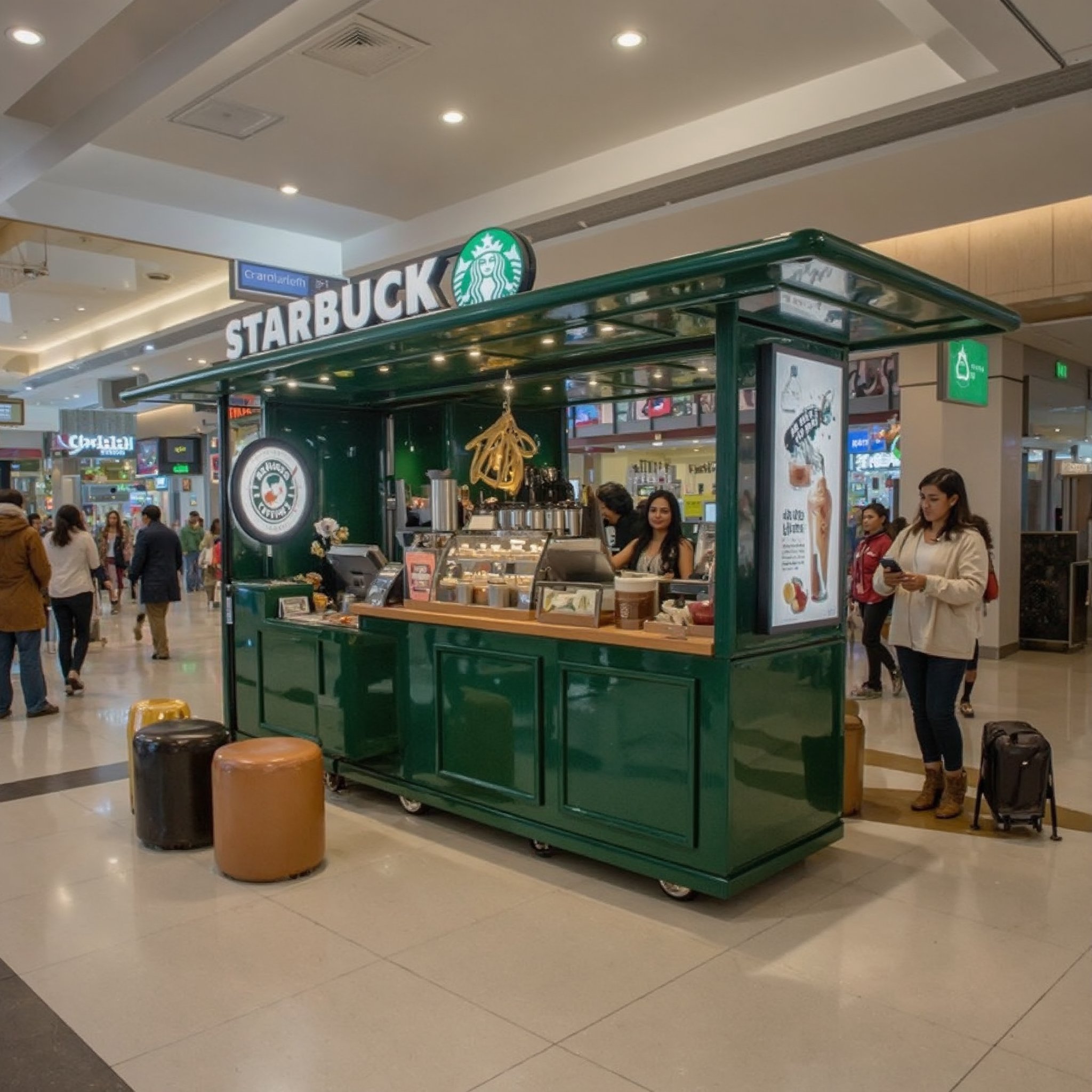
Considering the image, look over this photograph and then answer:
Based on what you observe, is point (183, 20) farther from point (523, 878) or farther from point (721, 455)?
point (523, 878)

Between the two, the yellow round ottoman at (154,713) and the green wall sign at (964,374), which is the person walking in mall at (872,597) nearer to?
the green wall sign at (964,374)

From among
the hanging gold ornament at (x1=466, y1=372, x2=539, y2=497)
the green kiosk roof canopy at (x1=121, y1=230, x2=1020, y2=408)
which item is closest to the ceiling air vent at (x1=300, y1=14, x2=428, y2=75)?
the green kiosk roof canopy at (x1=121, y1=230, x2=1020, y2=408)

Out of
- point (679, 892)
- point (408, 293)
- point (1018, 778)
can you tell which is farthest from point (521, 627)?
point (1018, 778)

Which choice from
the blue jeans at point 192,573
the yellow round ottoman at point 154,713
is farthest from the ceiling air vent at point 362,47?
the blue jeans at point 192,573

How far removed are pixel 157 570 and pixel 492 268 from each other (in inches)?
269

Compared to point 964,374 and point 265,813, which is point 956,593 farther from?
point 964,374

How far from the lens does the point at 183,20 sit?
5.05 meters

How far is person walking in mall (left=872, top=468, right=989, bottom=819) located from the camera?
14.8ft

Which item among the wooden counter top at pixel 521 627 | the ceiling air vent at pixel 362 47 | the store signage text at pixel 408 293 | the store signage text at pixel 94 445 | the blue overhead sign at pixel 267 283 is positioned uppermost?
the ceiling air vent at pixel 362 47

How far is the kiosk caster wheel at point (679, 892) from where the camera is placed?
150 inches

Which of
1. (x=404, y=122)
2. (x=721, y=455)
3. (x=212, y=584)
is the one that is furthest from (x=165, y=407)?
(x=721, y=455)

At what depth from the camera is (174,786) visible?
4.39 meters

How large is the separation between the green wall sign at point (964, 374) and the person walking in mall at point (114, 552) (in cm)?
1140

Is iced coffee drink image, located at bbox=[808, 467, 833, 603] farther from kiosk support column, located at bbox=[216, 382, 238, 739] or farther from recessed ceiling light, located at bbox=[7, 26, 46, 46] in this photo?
recessed ceiling light, located at bbox=[7, 26, 46, 46]
